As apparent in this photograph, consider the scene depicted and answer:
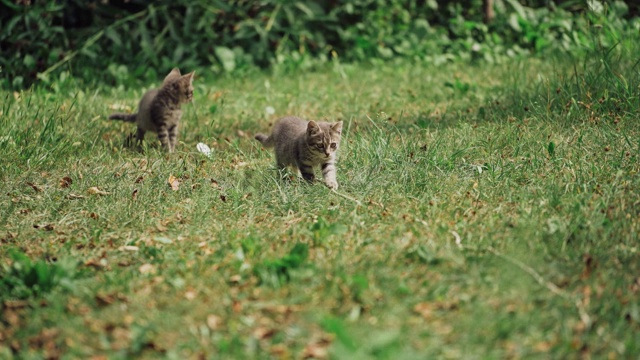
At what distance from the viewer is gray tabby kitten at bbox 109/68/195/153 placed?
21.2ft

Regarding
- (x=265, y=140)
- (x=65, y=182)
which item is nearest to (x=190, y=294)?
Answer: (x=65, y=182)

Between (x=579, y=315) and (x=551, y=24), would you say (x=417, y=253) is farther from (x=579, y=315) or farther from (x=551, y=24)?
(x=551, y=24)

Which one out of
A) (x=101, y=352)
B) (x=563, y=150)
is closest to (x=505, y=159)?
(x=563, y=150)

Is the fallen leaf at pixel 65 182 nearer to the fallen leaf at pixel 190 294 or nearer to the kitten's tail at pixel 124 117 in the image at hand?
the kitten's tail at pixel 124 117

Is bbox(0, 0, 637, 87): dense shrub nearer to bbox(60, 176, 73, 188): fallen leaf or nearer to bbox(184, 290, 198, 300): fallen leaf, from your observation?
bbox(60, 176, 73, 188): fallen leaf

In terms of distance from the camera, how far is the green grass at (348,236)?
317 centimetres

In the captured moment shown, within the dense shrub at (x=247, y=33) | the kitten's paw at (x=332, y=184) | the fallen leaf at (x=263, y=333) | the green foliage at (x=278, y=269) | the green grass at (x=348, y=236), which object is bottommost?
the dense shrub at (x=247, y=33)

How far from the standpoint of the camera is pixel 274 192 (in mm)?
4930

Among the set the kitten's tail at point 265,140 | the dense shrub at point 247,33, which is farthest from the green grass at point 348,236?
the dense shrub at point 247,33

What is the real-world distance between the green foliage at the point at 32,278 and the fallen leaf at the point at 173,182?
149cm

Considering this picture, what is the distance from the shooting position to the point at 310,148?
208 inches

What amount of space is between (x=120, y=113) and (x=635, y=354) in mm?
5210

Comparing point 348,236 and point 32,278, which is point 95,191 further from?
point 348,236

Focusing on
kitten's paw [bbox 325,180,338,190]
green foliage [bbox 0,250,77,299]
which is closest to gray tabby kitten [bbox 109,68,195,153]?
kitten's paw [bbox 325,180,338,190]
